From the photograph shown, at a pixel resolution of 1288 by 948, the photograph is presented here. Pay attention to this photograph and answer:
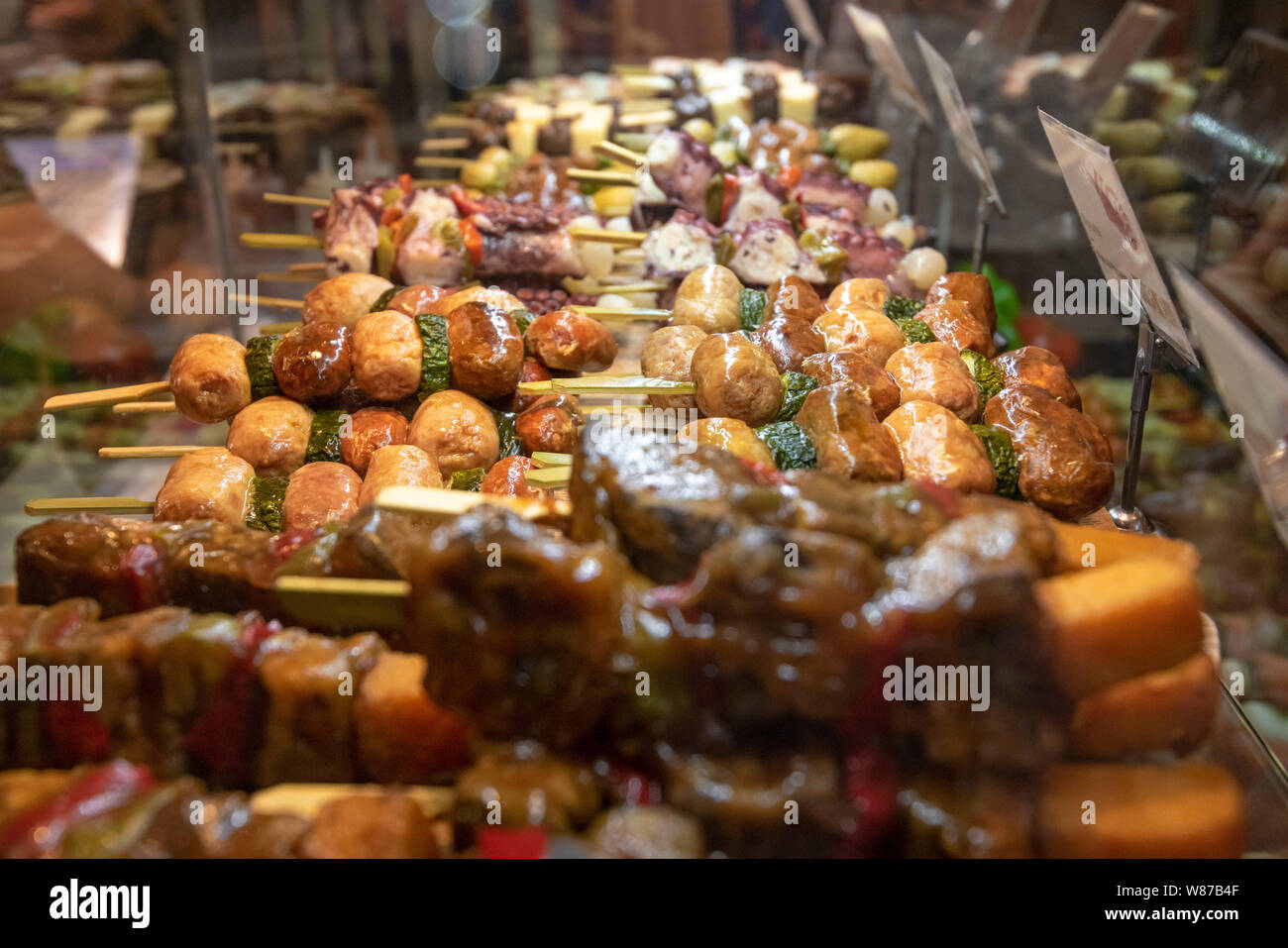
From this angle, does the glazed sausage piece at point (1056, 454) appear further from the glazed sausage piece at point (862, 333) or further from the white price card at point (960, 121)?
the white price card at point (960, 121)

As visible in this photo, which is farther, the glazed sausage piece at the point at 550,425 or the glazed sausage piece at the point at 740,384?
the glazed sausage piece at the point at 550,425

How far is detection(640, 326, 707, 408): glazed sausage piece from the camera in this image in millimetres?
3184

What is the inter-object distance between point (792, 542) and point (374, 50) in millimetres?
7734

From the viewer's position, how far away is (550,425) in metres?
3.06

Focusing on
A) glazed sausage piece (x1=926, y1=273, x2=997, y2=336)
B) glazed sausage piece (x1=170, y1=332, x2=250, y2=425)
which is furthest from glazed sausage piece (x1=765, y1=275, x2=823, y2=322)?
glazed sausage piece (x1=170, y1=332, x2=250, y2=425)

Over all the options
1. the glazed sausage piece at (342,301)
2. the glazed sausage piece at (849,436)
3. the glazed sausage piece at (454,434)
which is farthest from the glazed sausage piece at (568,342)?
the glazed sausage piece at (849,436)

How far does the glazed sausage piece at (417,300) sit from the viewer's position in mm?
3668

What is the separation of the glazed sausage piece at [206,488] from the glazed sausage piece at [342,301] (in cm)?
92

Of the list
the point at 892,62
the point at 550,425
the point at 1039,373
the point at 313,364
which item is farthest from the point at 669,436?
the point at 892,62

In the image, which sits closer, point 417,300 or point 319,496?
point 319,496

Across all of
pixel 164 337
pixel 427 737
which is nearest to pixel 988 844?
pixel 427 737

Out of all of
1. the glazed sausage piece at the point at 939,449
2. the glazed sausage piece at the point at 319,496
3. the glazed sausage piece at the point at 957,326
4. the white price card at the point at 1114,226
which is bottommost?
the glazed sausage piece at the point at 319,496

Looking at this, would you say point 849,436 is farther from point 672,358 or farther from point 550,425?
point 550,425

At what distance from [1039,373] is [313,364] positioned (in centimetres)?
242
